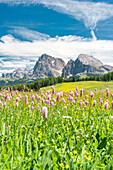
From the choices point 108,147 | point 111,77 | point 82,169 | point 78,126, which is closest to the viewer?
point 82,169

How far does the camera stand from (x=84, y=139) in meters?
4.03

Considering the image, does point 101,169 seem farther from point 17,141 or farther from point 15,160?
point 17,141

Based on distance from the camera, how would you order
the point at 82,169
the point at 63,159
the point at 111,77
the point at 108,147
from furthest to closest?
the point at 111,77 < the point at 108,147 < the point at 63,159 < the point at 82,169

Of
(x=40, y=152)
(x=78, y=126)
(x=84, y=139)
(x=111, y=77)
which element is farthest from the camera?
(x=111, y=77)

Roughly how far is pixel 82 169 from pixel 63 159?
51 cm

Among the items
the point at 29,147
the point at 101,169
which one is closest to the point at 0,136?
the point at 29,147

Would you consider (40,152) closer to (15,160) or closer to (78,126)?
(15,160)

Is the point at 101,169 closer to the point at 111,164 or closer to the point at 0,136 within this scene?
Result: the point at 111,164

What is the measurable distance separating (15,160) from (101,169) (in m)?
1.64

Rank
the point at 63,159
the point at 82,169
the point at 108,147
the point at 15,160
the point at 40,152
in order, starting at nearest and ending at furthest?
the point at 82,169 < the point at 15,160 < the point at 63,159 < the point at 40,152 < the point at 108,147

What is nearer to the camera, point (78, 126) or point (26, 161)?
point (26, 161)

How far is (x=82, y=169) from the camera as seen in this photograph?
256 cm

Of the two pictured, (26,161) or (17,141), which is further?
(17,141)

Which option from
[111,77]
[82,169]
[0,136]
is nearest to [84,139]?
[82,169]
